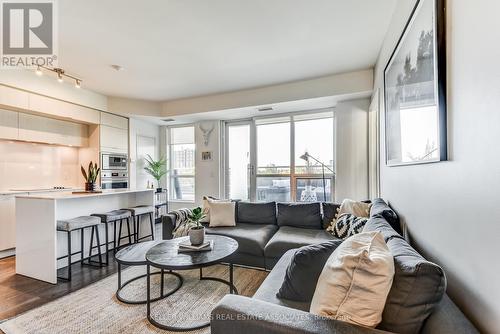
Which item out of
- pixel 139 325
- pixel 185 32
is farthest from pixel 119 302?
pixel 185 32

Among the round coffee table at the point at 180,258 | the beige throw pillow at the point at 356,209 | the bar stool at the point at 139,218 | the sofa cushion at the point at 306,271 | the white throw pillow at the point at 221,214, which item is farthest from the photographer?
the bar stool at the point at 139,218

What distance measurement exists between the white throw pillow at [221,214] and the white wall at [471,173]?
2444 mm

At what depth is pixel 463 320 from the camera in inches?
31.7

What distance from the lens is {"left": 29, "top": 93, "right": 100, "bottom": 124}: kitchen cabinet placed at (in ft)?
11.1

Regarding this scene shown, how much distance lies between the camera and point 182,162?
5730 mm

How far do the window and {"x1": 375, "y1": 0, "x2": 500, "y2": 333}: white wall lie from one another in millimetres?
5023

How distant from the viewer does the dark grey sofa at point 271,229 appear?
2648 millimetres

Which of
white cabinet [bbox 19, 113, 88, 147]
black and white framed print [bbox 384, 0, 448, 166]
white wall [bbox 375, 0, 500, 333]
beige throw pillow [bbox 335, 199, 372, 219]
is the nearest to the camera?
white wall [bbox 375, 0, 500, 333]

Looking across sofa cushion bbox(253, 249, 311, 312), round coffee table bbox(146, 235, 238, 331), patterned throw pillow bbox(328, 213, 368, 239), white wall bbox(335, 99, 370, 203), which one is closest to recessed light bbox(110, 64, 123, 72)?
round coffee table bbox(146, 235, 238, 331)

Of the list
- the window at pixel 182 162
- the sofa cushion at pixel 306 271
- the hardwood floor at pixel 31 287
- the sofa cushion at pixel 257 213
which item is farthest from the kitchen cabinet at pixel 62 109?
the sofa cushion at pixel 306 271

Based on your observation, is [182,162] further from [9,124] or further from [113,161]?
[9,124]

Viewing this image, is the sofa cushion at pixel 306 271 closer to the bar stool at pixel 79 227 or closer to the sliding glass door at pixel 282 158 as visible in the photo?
the bar stool at pixel 79 227

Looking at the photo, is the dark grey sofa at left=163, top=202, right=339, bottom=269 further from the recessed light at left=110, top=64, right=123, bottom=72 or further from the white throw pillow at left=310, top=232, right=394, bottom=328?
the recessed light at left=110, top=64, right=123, bottom=72

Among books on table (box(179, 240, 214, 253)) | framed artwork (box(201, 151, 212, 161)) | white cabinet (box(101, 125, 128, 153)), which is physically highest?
white cabinet (box(101, 125, 128, 153))
